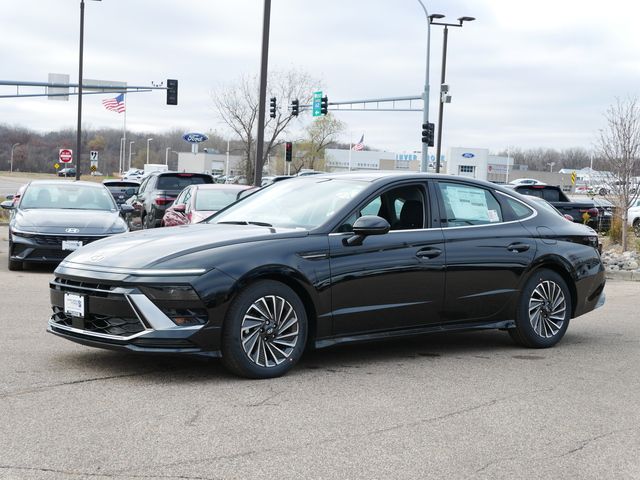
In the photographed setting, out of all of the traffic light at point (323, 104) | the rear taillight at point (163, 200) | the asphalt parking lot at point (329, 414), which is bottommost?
the asphalt parking lot at point (329, 414)

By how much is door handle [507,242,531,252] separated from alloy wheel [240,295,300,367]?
231 centimetres

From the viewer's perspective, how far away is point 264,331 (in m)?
6.42

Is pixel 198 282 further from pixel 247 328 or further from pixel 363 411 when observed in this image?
pixel 363 411

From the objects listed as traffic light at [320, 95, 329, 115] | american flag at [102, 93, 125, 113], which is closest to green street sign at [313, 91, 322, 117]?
traffic light at [320, 95, 329, 115]

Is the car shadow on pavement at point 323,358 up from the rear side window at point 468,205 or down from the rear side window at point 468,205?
down

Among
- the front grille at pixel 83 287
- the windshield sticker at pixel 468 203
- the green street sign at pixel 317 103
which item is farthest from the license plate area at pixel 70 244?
the green street sign at pixel 317 103

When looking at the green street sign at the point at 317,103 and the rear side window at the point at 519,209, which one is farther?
the green street sign at the point at 317,103

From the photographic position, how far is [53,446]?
468 centimetres

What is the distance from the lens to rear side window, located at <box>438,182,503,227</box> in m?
7.73

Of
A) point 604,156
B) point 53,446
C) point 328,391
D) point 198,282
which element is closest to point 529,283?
point 328,391

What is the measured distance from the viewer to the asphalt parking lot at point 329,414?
14.9ft

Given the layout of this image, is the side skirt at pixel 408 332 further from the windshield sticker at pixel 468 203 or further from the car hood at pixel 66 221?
the car hood at pixel 66 221

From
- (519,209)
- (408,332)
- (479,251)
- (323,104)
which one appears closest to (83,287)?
(408,332)

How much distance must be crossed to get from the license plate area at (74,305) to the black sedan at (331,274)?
1 centimetres
